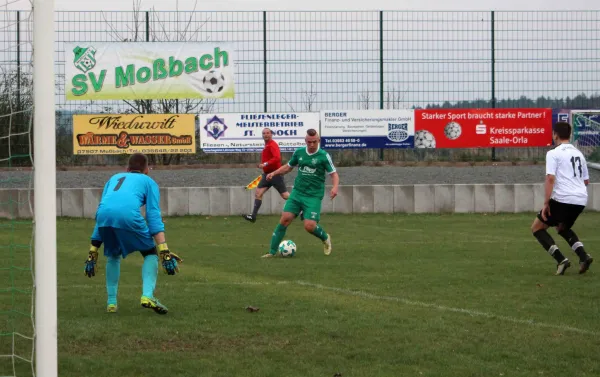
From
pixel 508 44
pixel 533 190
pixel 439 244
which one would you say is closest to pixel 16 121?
pixel 439 244

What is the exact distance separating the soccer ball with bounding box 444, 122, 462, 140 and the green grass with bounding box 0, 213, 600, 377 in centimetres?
1009

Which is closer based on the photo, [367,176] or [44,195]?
[44,195]

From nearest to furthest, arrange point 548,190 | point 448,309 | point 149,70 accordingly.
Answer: point 448,309, point 548,190, point 149,70

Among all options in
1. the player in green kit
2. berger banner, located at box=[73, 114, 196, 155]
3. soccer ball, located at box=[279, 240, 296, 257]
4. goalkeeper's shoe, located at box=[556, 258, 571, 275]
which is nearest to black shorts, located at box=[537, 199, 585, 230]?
goalkeeper's shoe, located at box=[556, 258, 571, 275]

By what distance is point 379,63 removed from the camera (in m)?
26.1

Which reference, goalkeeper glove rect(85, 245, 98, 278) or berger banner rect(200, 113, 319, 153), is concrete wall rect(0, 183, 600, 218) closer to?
berger banner rect(200, 113, 319, 153)

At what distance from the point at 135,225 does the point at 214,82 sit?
17273mm

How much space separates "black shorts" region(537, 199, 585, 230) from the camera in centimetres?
1245

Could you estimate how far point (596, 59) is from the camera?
86.4ft

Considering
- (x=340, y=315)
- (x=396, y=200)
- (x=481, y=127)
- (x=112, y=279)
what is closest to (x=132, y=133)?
(x=396, y=200)

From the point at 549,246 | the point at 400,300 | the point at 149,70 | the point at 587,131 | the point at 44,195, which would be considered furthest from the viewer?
the point at 587,131

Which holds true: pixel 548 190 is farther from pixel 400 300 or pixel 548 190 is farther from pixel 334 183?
pixel 334 183

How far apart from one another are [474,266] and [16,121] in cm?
767

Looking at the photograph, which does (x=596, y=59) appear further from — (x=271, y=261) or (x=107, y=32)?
(x=271, y=261)
